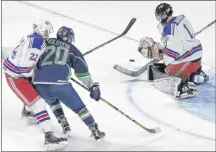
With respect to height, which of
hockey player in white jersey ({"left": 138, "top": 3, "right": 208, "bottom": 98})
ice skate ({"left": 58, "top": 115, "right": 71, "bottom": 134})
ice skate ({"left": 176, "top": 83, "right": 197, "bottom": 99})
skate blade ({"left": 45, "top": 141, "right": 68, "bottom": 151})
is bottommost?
skate blade ({"left": 45, "top": 141, "right": 68, "bottom": 151})

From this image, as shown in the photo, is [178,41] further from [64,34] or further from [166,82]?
[64,34]

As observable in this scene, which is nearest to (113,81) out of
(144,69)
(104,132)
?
(144,69)

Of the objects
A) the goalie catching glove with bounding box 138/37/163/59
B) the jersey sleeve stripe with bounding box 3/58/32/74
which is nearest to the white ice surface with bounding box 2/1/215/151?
the goalie catching glove with bounding box 138/37/163/59

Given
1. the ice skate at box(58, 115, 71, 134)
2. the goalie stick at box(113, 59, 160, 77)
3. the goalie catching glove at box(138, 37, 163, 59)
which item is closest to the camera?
the ice skate at box(58, 115, 71, 134)

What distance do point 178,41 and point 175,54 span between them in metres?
0.11

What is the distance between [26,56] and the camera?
325 cm

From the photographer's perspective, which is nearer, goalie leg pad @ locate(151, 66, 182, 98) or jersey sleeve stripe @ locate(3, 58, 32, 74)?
jersey sleeve stripe @ locate(3, 58, 32, 74)

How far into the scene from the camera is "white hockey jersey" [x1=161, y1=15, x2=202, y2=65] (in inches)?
166

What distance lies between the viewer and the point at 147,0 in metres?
7.36

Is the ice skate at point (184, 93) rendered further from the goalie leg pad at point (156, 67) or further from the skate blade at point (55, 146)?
the skate blade at point (55, 146)

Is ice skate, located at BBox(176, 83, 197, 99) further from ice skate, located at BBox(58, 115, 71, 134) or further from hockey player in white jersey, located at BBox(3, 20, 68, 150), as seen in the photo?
hockey player in white jersey, located at BBox(3, 20, 68, 150)

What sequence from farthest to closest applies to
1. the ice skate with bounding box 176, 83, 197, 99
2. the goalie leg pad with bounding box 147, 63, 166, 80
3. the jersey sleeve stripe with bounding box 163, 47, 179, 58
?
the goalie leg pad with bounding box 147, 63, 166, 80, the jersey sleeve stripe with bounding box 163, 47, 179, 58, the ice skate with bounding box 176, 83, 197, 99

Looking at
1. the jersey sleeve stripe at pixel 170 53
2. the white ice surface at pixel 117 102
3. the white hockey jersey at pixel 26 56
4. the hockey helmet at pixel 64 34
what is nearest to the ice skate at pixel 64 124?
the white ice surface at pixel 117 102

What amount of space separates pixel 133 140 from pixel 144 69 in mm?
1447
